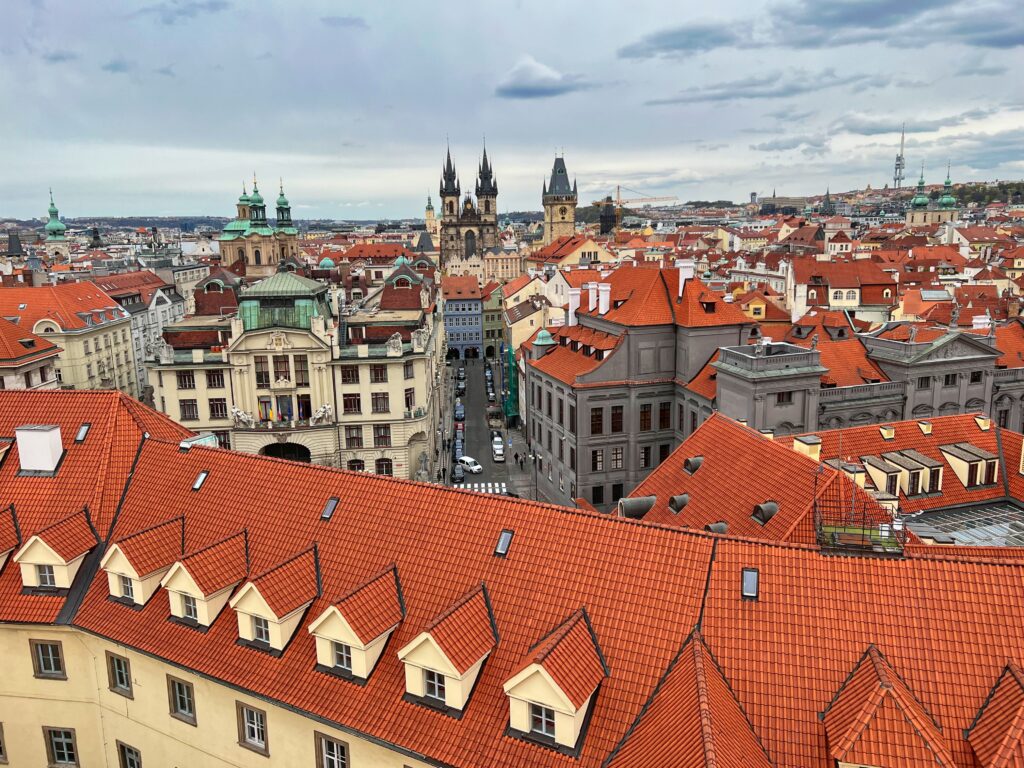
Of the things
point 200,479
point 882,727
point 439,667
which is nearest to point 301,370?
point 200,479

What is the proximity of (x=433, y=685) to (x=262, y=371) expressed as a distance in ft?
154

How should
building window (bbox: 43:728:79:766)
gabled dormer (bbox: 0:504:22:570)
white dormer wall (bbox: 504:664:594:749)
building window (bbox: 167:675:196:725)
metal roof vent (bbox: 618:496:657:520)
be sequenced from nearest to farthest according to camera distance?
white dormer wall (bbox: 504:664:594:749), building window (bbox: 167:675:196:725), building window (bbox: 43:728:79:766), gabled dormer (bbox: 0:504:22:570), metal roof vent (bbox: 618:496:657:520)

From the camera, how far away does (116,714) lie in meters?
25.8

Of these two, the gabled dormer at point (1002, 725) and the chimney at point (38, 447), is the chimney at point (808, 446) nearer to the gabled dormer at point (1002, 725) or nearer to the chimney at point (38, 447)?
Result: the gabled dormer at point (1002, 725)

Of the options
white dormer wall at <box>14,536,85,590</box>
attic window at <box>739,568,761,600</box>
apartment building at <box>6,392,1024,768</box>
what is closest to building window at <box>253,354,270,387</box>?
apartment building at <box>6,392,1024,768</box>

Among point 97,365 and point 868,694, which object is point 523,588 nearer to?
point 868,694

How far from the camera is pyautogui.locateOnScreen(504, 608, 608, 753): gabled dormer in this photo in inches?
691

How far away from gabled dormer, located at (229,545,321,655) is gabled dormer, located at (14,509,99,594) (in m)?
7.23

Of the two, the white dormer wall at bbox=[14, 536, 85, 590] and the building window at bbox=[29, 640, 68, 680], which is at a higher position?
the white dormer wall at bbox=[14, 536, 85, 590]

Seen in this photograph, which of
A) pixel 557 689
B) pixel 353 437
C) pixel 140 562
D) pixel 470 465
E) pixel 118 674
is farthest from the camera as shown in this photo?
pixel 470 465

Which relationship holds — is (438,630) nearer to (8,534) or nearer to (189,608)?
(189,608)

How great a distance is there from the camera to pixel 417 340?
2542 inches

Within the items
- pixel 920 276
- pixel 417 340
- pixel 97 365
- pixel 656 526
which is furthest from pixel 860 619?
pixel 920 276

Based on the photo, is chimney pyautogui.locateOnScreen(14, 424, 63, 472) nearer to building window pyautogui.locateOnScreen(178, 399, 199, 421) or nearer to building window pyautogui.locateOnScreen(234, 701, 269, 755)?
building window pyautogui.locateOnScreen(234, 701, 269, 755)
